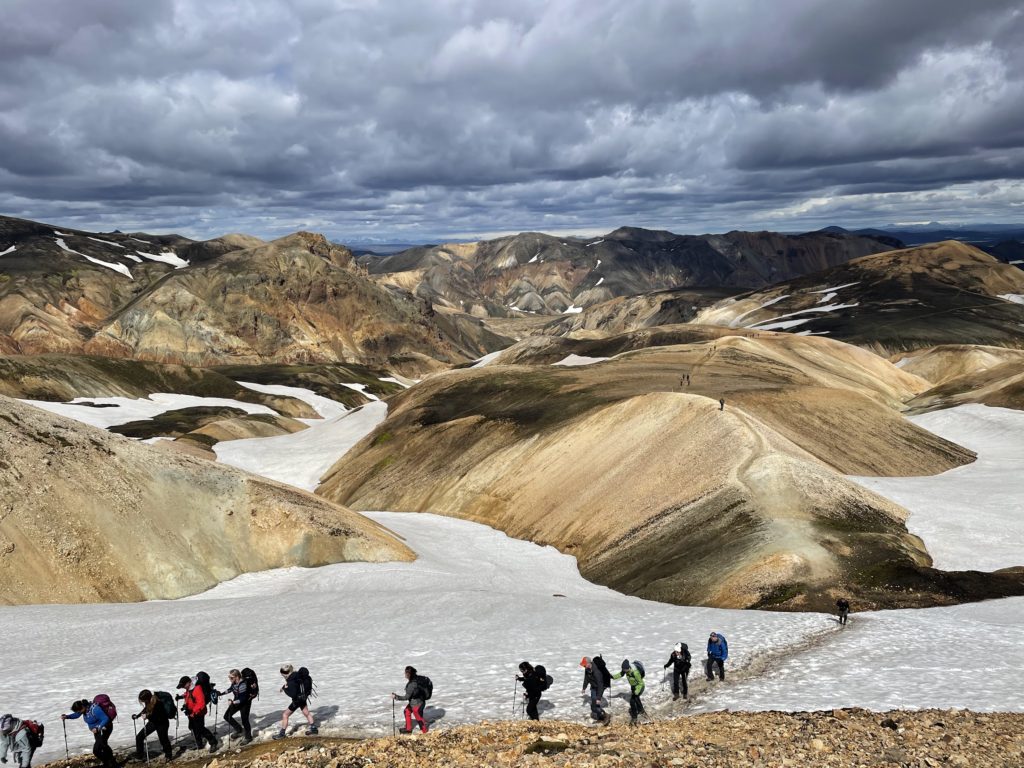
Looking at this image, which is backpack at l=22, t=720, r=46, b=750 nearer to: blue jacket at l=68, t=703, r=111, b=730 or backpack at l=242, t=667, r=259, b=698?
blue jacket at l=68, t=703, r=111, b=730

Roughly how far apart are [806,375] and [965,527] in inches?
2597

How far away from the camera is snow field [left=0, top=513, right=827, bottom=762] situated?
22281mm

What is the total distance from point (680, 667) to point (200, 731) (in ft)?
42.5

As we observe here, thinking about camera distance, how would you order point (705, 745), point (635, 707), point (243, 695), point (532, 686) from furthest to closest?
point (635, 707) < point (532, 686) < point (243, 695) < point (705, 745)

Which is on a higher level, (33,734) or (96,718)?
(96,718)

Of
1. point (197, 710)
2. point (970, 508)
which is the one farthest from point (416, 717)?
point (970, 508)

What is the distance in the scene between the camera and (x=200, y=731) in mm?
18688

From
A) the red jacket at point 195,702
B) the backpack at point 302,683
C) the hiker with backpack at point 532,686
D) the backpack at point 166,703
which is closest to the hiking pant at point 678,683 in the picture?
the hiker with backpack at point 532,686

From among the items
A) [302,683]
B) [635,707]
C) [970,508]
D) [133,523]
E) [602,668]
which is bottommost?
[635,707]

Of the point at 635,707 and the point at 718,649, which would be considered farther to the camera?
the point at 718,649

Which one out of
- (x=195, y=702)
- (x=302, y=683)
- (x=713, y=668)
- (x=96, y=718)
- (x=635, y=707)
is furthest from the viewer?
(x=713, y=668)

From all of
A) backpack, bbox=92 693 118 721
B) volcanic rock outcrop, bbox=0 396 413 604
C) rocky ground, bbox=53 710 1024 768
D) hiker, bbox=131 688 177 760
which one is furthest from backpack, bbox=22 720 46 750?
volcanic rock outcrop, bbox=0 396 413 604

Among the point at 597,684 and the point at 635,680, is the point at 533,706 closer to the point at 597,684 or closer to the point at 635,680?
the point at 597,684

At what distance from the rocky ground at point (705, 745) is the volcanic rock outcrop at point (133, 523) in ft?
84.9
